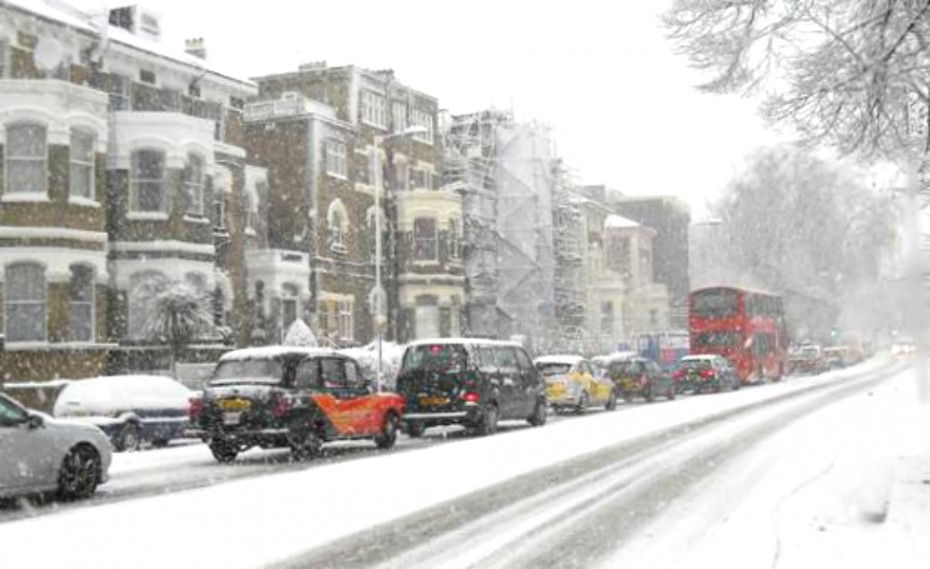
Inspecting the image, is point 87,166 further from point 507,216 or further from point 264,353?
point 507,216

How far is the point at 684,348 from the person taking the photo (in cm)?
5919

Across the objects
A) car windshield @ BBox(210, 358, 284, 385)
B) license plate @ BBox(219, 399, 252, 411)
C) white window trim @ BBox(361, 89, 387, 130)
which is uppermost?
white window trim @ BBox(361, 89, 387, 130)

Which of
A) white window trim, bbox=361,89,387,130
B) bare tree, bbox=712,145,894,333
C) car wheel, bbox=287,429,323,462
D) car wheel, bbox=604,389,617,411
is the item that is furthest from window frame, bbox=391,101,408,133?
car wheel, bbox=287,429,323,462

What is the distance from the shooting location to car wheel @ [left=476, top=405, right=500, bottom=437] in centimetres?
2244

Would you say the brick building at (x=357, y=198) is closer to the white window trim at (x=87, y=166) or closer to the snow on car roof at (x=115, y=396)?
the white window trim at (x=87, y=166)

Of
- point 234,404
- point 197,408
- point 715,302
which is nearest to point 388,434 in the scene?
point 234,404

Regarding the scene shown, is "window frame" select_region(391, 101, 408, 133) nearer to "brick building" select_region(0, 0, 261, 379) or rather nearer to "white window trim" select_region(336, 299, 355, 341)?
"white window trim" select_region(336, 299, 355, 341)

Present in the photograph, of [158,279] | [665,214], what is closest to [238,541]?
[158,279]

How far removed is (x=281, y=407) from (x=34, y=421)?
17.4ft

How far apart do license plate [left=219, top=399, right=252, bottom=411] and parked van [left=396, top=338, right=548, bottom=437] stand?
547cm

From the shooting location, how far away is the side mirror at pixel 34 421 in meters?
→ 12.5

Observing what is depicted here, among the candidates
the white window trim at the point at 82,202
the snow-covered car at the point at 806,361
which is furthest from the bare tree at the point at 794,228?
the white window trim at the point at 82,202

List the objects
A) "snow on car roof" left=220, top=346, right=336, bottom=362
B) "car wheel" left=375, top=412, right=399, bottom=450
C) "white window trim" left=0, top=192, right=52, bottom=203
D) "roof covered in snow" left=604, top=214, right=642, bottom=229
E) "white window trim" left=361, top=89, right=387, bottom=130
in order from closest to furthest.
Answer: "snow on car roof" left=220, top=346, right=336, bottom=362
"car wheel" left=375, top=412, right=399, bottom=450
"white window trim" left=0, top=192, right=52, bottom=203
"white window trim" left=361, top=89, right=387, bottom=130
"roof covered in snow" left=604, top=214, right=642, bottom=229

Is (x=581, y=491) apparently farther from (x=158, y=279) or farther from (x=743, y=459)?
(x=158, y=279)
